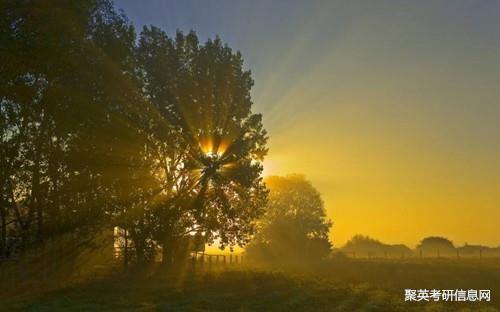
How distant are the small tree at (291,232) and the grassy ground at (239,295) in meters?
52.0

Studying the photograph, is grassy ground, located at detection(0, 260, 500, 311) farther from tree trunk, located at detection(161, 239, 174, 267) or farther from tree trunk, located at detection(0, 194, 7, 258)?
tree trunk, located at detection(0, 194, 7, 258)

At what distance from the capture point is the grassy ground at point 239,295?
27.9 meters

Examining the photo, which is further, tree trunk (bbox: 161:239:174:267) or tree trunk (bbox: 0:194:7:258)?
tree trunk (bbox: 161:239:174:267)

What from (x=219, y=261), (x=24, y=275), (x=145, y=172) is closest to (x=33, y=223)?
(x=24, y=275)

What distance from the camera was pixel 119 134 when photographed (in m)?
45.6

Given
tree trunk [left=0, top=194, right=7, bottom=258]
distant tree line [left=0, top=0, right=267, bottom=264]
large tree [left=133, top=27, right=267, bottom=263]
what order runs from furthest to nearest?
large tree [left=133, top=27, right=267, bottom=263]
tree trunk [left=0, top=194, right=7, bottom=258]
distant tree line [left=0, top=0, right=267, bottom=264]

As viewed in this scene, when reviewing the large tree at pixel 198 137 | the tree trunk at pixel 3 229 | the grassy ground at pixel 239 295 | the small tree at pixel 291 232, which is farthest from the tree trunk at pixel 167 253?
the small tree at pixel 291 232

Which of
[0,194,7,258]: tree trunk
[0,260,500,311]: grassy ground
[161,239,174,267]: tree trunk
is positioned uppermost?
[0,194,7,258]: tree trunk

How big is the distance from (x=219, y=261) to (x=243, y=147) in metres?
26.9

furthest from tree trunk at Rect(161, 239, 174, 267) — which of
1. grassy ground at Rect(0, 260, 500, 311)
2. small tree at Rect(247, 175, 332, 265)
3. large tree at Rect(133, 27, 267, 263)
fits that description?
small tree at Rect(247, 175, 332, 265)

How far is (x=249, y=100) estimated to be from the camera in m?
53.8

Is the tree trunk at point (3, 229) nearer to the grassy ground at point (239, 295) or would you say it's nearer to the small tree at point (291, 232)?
the grassy ground at point (239, 295)

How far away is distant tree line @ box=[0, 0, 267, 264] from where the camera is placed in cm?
4031

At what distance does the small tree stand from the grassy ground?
5196 cm
